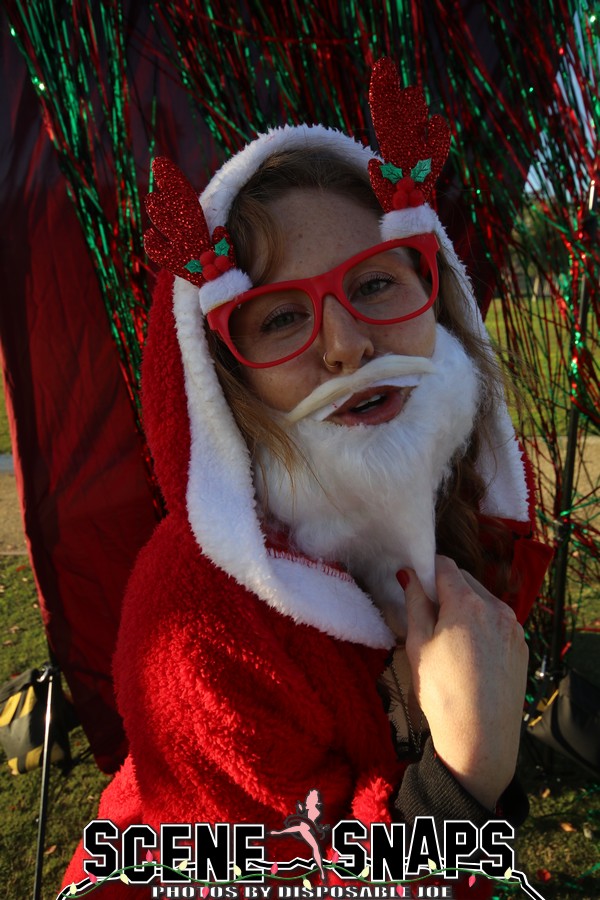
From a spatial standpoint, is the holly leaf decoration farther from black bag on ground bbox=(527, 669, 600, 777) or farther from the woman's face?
black bag on ground bbox=(527, 669, 600, 777)

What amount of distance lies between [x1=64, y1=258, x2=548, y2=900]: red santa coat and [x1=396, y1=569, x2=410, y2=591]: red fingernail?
7cm

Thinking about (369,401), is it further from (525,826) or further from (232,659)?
(525,826)

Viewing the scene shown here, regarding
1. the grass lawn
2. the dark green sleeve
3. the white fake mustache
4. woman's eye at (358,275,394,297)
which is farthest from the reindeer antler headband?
the grass lawn

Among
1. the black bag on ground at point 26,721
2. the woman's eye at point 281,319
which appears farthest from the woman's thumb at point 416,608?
the black bag on ground at point 26,721

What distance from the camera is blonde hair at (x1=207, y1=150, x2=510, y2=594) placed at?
1.16m

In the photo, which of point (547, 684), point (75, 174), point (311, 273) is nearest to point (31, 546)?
point (75, 174)

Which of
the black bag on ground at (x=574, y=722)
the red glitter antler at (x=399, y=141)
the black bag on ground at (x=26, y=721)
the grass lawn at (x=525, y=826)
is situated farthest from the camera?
the black bag on ground at (x=26, y=721)

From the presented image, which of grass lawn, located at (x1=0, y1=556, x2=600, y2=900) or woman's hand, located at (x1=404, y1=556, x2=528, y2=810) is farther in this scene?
grass lawn, located at (x1=0, y1=556, x2=600, y2=900)

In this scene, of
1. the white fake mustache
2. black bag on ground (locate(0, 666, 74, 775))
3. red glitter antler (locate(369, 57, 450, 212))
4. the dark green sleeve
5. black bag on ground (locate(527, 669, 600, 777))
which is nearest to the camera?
the dark green sleeve

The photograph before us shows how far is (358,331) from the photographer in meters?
1.10

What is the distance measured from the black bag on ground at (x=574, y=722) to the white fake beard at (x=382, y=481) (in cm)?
152

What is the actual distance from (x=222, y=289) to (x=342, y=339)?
9.1 inches

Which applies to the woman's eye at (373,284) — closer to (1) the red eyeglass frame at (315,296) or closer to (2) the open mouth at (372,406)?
(1) the red eyeglass frame at (315,296)

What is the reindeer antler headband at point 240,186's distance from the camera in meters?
1.15
